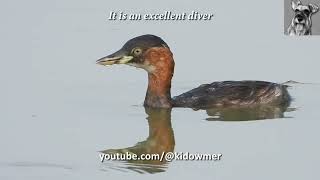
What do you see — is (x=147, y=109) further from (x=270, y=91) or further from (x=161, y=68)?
(x=270, y=91)

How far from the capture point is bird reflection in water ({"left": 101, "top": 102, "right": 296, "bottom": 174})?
10289 millimetres

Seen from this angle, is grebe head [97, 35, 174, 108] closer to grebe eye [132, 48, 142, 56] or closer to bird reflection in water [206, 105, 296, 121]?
grebe eye [132, 48, 142, 56]

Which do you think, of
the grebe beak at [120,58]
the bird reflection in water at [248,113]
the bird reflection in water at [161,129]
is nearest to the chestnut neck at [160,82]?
the bird reflection in water at [161,129]

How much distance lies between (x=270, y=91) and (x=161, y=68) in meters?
1.63

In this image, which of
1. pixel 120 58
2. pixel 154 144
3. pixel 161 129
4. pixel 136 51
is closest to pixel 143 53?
pixel 136 51

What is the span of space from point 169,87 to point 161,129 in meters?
1.73

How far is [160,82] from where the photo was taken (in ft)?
45.6

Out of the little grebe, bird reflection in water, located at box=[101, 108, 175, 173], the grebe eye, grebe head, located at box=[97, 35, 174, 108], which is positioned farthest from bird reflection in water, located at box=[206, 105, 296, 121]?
the grebe eye

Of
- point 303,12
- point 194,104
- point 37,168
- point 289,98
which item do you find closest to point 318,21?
A: point 303,12

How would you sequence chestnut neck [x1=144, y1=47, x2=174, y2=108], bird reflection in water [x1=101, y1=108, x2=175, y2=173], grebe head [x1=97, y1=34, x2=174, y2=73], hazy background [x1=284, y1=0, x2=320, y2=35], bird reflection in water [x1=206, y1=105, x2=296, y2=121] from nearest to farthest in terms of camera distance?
bird reflection in water [x1=101, y1=108, x2=175, y2=173] < bird reflection in water [x1=206, y1=105, x2=296, y2=121] < grebe head [x1=97, y1=34, x2=174, y2=73] < chestnut neck [x1=144, y1=47, x2=174, y2=108] < hazy background [x1=284, y1=0, x2=320, y2=35]

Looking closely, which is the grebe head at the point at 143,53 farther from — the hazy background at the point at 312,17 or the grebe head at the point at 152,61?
the hazy background at the point at 312,17

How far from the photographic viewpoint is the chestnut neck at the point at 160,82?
45.1ft

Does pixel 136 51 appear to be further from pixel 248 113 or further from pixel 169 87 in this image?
pixel 248 113

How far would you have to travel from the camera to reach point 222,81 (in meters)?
14.5
